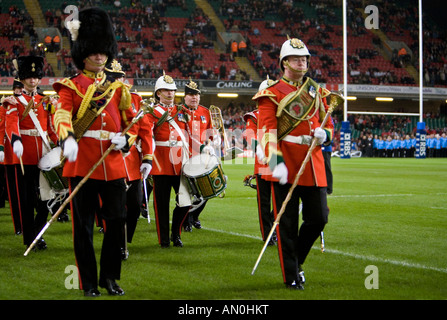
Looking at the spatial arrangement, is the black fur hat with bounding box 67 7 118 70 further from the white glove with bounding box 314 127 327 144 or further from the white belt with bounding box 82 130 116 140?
the white glove with bounding box 314 127 327 144

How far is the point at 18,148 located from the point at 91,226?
2.46 meters

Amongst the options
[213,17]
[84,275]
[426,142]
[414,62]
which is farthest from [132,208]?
[414,62]

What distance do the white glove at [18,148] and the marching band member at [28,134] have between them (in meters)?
0.20

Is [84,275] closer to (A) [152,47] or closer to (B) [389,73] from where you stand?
(A) [152,47]

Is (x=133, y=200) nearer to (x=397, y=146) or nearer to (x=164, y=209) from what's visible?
(x=164, y=209)

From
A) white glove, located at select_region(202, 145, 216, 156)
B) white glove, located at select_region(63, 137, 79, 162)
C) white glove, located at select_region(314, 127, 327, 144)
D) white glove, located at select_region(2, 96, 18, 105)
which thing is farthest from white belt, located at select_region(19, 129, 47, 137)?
white glove, located at select_region(314, 127, 327, 144)

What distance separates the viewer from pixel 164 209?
26.6ft

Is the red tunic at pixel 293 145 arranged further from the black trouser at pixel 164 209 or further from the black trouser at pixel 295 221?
the black trouser at pixel 164 209

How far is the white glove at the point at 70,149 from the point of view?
500 cm

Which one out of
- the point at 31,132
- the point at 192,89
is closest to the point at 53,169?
the point at 31,132

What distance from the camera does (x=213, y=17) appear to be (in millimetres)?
44344

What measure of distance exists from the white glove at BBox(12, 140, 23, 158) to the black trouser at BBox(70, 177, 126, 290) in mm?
2266

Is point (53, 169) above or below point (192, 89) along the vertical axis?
below
